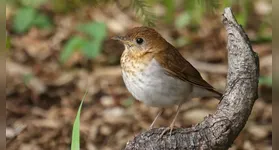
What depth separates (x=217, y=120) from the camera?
3186 mm

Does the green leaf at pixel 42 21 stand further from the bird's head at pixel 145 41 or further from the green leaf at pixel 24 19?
the bird's head at pixel 145 41

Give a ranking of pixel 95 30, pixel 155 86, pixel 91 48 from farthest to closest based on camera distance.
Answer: pixel 95 30
pixel 91 48
pixel 155 86

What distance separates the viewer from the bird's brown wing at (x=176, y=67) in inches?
143

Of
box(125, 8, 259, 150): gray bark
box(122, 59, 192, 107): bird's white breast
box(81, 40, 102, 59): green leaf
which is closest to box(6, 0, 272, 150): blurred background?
box(81, 40, 102, 59): green leaf

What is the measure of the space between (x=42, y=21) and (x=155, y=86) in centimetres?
343

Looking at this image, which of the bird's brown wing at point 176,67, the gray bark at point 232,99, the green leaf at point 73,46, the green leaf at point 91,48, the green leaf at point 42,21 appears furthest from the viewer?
the green leaf at point 42,21

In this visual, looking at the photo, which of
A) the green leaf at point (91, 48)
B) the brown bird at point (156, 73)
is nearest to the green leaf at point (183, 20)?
the green leaf at point (91, 48)

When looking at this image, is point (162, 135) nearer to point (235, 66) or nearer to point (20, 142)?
point (235, 66)

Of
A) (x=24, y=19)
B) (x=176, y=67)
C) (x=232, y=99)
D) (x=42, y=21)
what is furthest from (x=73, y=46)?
(x=232, y=99)

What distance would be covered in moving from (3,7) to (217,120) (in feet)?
4.17

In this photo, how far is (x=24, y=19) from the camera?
6.33 metres

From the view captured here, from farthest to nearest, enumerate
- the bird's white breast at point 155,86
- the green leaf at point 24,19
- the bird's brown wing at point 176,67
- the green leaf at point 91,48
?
1. the green leaf at point 24,19
2. the green leaf at point 91,48
3. the bird's brown wing at point 176,67
4. the bird's white breast at point 155,86

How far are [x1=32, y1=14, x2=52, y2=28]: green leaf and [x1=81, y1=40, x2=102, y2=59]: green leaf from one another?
3.14 feet

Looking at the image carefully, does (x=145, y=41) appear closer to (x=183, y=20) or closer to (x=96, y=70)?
(x=96, y=70)
